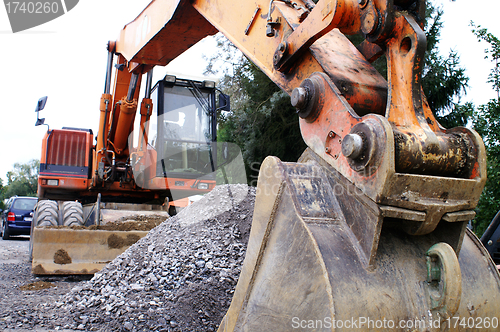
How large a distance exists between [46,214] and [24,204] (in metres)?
7.49

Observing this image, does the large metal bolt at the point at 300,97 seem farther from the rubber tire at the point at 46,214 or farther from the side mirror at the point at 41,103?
the rubber tire at the point at 46,214

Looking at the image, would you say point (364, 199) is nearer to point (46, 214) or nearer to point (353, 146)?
point (353, 146)

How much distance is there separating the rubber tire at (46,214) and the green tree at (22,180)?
63554 mm

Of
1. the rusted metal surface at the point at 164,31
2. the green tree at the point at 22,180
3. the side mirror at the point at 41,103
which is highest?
the rusted metal surface at the point at 164,31

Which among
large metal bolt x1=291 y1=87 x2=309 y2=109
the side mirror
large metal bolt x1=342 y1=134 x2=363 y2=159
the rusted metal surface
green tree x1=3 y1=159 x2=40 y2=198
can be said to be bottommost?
green tree x1=3 y1=159 x2=40 y2=198

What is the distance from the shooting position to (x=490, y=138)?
7734mm

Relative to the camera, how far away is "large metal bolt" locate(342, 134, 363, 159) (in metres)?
1.45

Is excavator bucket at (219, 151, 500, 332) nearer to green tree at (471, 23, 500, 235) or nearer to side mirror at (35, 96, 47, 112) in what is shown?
side mirror at (35, 96, 47, 112)

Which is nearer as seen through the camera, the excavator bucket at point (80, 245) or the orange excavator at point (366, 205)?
the orange excavator at point (366, 205)

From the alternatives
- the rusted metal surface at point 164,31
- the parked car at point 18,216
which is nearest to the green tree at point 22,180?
the parked car at point 18,216

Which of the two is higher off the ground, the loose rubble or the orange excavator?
the orange excavator

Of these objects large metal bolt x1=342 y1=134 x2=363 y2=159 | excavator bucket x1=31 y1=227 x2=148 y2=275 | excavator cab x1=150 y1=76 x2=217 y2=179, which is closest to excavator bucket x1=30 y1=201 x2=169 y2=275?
excavator bucket x1=31 y1=227 x2=148 y2=275

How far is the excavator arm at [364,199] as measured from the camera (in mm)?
1417

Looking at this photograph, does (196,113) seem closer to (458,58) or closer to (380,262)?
(380,262)
